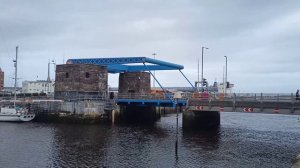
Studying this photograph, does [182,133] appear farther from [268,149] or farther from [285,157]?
[285,157]

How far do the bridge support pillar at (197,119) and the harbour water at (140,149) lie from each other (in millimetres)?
4757

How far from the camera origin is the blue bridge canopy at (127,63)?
64.8m

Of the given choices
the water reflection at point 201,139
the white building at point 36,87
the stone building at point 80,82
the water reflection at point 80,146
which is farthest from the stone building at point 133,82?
the white building at point 36,87

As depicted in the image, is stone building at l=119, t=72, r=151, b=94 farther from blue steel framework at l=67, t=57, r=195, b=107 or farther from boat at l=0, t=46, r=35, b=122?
boat at l=0, t=46, r=35, b=122

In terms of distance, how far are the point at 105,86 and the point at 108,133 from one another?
22.0 meters

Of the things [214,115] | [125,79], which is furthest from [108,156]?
[125,79]

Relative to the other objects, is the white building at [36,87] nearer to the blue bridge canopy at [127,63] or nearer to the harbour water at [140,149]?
the blue bridge canopy at [127,63]

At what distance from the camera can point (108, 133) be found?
4644 centimetres

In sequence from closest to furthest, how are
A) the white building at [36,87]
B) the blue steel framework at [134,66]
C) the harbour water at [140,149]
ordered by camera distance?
the harbour water at [140,149], the blue steel framework at [134,66], the white building at [36,87]

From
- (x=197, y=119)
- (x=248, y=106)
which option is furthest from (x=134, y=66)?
(x=248, y=106)

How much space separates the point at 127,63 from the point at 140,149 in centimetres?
3250

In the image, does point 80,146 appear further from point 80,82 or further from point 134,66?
point 134,66

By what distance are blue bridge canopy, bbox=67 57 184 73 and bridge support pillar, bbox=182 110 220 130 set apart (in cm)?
1416

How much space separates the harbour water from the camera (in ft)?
96.8
